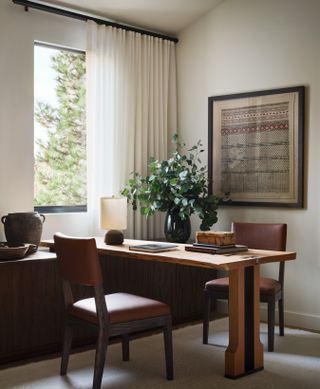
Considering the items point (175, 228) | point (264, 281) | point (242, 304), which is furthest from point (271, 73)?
point (242, 304)

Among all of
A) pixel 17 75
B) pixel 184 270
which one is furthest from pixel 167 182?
pixel 17 75

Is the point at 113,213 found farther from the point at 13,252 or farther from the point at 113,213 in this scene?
the point at 13,252

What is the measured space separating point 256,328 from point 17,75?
2505mm

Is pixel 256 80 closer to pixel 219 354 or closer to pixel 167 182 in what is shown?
pixel 167 182

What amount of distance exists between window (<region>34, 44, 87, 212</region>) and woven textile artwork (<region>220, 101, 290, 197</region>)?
1.22 metres

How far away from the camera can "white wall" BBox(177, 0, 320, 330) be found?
4637 millimetres

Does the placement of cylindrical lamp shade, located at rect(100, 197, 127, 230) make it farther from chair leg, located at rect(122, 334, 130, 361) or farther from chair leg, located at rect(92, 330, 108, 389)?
chair leg, located at rect(92, 330, 108, 389)

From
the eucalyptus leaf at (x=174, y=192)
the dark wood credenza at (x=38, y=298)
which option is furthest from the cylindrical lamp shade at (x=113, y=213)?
the eucalyptus leaf at (x=174, y=192)

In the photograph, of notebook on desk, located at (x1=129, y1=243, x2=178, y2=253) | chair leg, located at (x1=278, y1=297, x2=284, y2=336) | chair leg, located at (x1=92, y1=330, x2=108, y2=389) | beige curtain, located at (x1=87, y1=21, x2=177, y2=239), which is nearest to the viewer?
chair leg, located at (x1=92, y1=330, x2=108, y2=389)

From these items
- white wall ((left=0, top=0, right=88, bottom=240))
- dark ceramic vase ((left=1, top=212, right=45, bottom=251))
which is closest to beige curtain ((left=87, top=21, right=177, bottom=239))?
white wall ((left=0, top=0, right=88, bottom=240))

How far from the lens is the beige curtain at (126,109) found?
491 cm

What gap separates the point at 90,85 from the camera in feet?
16.1

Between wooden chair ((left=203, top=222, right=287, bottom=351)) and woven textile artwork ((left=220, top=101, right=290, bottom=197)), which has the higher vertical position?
woven textile artwork ((left=220, top=101, right=290, bottom=197))

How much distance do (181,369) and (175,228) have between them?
58.4 inches
